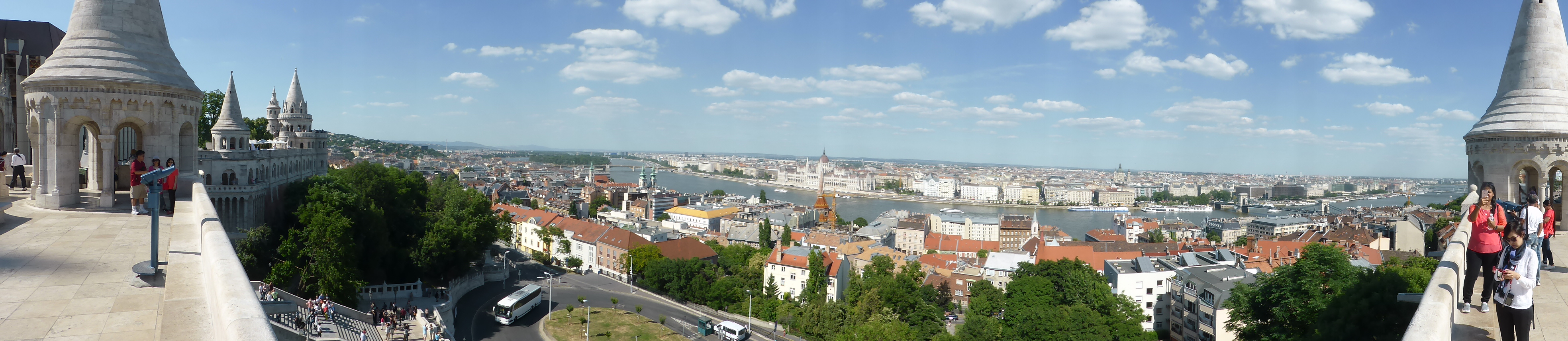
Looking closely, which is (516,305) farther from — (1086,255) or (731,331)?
(1086,255)

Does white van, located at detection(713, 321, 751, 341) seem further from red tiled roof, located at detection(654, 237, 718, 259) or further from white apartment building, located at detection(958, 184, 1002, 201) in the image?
white apartment building, located at detection(958, 184, 1002, 201)

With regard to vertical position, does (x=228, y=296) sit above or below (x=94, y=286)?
above

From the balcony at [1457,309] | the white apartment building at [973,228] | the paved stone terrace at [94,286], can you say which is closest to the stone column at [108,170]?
the paved stone terrace at [94,286]

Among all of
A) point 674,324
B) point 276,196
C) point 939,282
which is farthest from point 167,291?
point 939,282

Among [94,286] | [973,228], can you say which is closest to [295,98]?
[94,286]

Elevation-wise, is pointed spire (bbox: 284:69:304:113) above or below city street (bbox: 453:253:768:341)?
above

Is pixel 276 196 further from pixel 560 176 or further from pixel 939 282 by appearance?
pixel 560 176

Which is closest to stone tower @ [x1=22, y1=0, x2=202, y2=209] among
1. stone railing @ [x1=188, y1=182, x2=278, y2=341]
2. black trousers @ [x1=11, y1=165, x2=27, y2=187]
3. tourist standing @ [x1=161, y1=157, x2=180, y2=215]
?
tourist standing @ [x1=161, y1=157, x2=180, y2=215]
